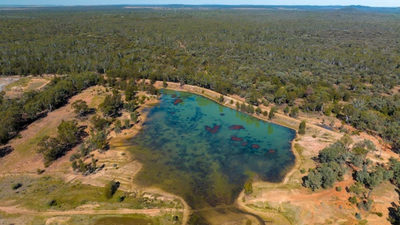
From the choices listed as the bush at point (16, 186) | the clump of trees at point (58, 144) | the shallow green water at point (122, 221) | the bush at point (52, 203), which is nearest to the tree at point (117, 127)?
the clump of trees at point (58, 144)

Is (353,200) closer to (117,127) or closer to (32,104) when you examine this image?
(117,127)

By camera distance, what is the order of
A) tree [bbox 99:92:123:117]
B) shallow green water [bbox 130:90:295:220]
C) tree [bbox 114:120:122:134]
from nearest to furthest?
shallow green water [bbox 130:90:295:220] → tree [bbox 114:120:122:134] → tree [bbox 99:92:123:117]

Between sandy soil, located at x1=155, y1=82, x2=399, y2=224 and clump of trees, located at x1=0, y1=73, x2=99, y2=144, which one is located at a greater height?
clump of trees, located at x1=0, y1=73, x2=99, y2=144

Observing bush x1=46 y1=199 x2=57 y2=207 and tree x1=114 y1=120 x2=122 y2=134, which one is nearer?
bush x1=46 y1=199 x2=57 y2=207

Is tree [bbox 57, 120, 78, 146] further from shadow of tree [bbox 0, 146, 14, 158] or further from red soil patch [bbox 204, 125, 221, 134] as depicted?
red soil patch [bbox 204, 125, 221, 134]

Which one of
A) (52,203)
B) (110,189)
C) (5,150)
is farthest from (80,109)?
(110,189)

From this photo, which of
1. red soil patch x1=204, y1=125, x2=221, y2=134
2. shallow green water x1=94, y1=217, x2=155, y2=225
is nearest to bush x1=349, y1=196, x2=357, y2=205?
shallow green water x1=94, y1=217, x2=155, y2=225

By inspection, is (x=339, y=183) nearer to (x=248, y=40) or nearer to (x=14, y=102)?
(x=14, y=102)

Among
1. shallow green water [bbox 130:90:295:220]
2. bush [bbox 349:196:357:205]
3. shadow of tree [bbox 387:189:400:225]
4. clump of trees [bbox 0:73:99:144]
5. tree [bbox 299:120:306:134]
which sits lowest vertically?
shallow green water [bbox 130:90:295:220]
